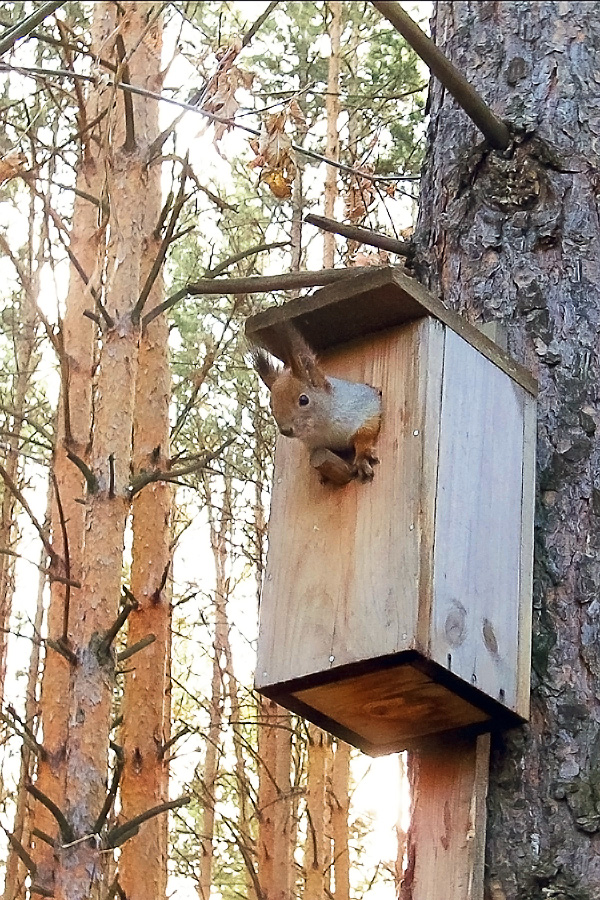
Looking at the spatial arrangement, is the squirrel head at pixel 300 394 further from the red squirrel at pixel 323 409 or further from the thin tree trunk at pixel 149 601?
the thin tree trunk at pixel 149 601

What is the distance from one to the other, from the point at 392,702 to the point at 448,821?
209mm

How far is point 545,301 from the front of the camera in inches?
86.0

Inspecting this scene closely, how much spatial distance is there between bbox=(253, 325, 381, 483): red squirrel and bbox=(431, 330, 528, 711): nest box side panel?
0.14 metres

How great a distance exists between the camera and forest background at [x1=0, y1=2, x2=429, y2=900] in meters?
3.65

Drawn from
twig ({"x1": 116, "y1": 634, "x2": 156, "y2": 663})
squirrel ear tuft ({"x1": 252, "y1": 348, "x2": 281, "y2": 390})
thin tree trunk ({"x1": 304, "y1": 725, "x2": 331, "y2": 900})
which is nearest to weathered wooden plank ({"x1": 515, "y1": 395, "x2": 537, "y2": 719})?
squirrel ear tuft ({"x1": 252, "y1": 348, "x2": 281, "y2": 390})

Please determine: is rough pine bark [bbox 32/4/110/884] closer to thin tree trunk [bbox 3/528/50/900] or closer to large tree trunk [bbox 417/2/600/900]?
thin tree trunk [bbox 3/528/50/900]

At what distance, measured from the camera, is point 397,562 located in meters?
1.91

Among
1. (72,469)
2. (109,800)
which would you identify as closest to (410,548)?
(109,800)

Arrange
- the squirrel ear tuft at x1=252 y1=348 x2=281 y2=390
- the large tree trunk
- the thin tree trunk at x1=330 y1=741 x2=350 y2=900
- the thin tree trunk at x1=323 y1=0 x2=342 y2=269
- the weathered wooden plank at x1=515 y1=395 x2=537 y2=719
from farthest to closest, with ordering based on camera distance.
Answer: the thin tree trunk at x1=323 y1=0 x2=342 y2=269 < the thin tree trunk at x1=330 y1=741 x2=350 y2=900 < the squirrel ear tuft at x1=252 y1=348 x2=281 y2=390 < the weathered wooden plank at x1=515 y1=395 x2=537 y2=719 < the large tree trunk

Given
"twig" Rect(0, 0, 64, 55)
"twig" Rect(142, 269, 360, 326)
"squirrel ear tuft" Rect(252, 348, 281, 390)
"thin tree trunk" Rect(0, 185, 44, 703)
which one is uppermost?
"thin tree trunk" Rect(0, 185, 44, 703)

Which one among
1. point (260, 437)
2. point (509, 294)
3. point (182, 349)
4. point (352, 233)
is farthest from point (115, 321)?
point (182, 349)

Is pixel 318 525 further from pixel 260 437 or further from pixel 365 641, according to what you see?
pixel 260 437

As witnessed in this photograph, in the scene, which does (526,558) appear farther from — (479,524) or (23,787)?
(23,787)

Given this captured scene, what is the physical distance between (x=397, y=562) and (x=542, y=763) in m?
0.38
